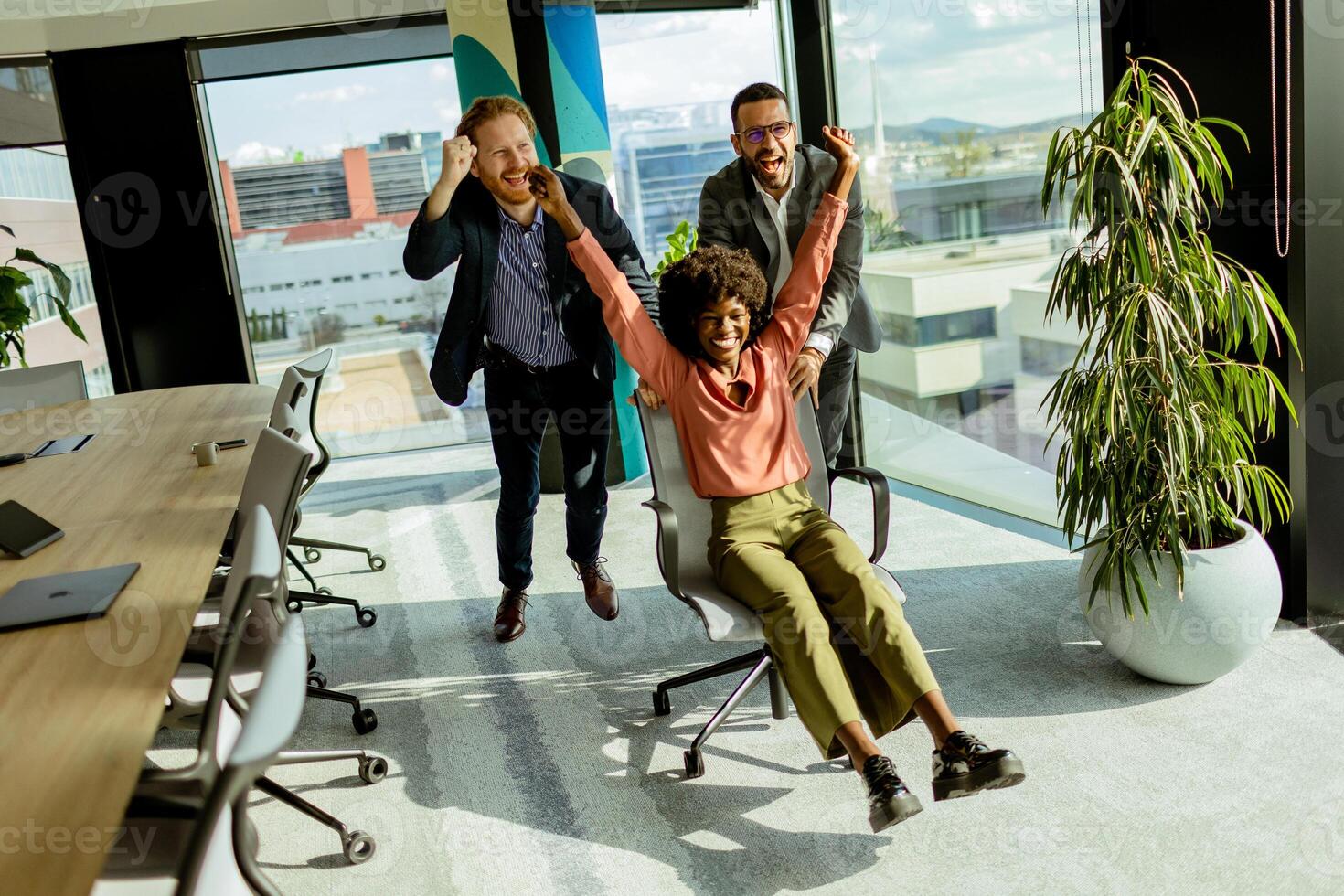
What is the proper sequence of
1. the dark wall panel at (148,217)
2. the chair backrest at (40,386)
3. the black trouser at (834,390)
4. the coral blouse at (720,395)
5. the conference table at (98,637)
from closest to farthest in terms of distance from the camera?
the conference table at (98,637) → the coral blouse at (720,395) → the black trouser at (834,390) → the chair backrest at (40,386) → the dark wall panel at (148,217)

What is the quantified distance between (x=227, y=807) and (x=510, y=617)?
237 centimetres

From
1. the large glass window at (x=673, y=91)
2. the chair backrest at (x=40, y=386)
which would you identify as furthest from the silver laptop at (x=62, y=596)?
the large glass window at (x=673, y=91)

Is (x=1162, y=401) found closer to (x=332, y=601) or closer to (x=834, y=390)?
(x=834, y=390)

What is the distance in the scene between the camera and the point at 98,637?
199cm

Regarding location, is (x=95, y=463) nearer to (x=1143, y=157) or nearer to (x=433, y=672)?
(x=433, y=672)

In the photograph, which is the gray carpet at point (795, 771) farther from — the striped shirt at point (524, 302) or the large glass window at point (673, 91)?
the large glass window at point (673, 91)

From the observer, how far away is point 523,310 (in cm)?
354

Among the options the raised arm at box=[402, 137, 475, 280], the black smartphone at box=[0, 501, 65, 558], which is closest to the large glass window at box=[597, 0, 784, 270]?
the raised arm at box=[402, 137, 475, 280]

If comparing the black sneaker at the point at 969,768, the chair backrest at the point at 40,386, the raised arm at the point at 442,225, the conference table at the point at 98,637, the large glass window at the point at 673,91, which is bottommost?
the black sneaker at the point at 969,768

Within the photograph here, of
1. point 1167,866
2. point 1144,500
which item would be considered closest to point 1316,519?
point 1144,500

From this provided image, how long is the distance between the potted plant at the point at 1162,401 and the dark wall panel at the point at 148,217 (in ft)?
17.0

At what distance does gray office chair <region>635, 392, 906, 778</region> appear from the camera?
2.67 metres

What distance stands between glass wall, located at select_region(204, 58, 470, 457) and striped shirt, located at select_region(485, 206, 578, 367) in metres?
2.99

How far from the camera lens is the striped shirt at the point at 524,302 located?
3518 millimetres
